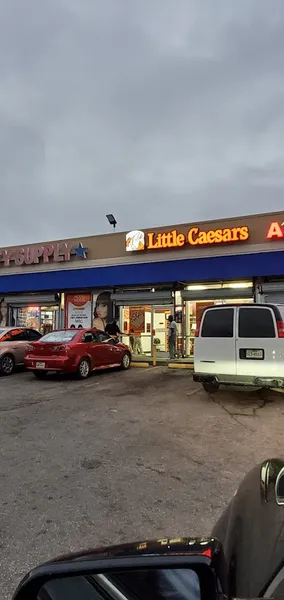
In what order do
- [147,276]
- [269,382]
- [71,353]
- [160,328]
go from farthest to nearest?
[160,328]
[147,276]
[71,353]
[269,382]

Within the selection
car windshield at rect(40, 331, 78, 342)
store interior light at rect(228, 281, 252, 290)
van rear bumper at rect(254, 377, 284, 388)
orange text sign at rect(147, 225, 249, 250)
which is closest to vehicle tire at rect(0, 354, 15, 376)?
car windshield at rect(40, 331, 78, 342)

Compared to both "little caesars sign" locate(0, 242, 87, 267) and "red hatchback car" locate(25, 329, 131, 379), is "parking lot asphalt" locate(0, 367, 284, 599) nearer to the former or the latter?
"red hatchback car" locate(25, 329, 131, 379)

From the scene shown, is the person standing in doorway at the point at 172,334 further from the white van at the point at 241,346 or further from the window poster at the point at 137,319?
the white van at the point at 241,346

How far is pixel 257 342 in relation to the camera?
8391mm

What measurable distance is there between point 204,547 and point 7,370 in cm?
1304

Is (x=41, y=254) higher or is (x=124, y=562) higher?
(x=41, y=254)

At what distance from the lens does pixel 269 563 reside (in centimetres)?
133

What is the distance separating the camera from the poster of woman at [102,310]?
19141 mm

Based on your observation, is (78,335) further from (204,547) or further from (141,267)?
(204,547)

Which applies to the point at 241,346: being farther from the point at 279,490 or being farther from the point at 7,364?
the point at 7,364

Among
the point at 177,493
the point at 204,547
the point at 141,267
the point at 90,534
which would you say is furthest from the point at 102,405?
the point at 141,267

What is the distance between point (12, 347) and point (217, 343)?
7906 millimetres

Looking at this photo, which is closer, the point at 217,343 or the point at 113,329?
the point at 217,343

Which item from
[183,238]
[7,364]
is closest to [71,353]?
[7,364]
